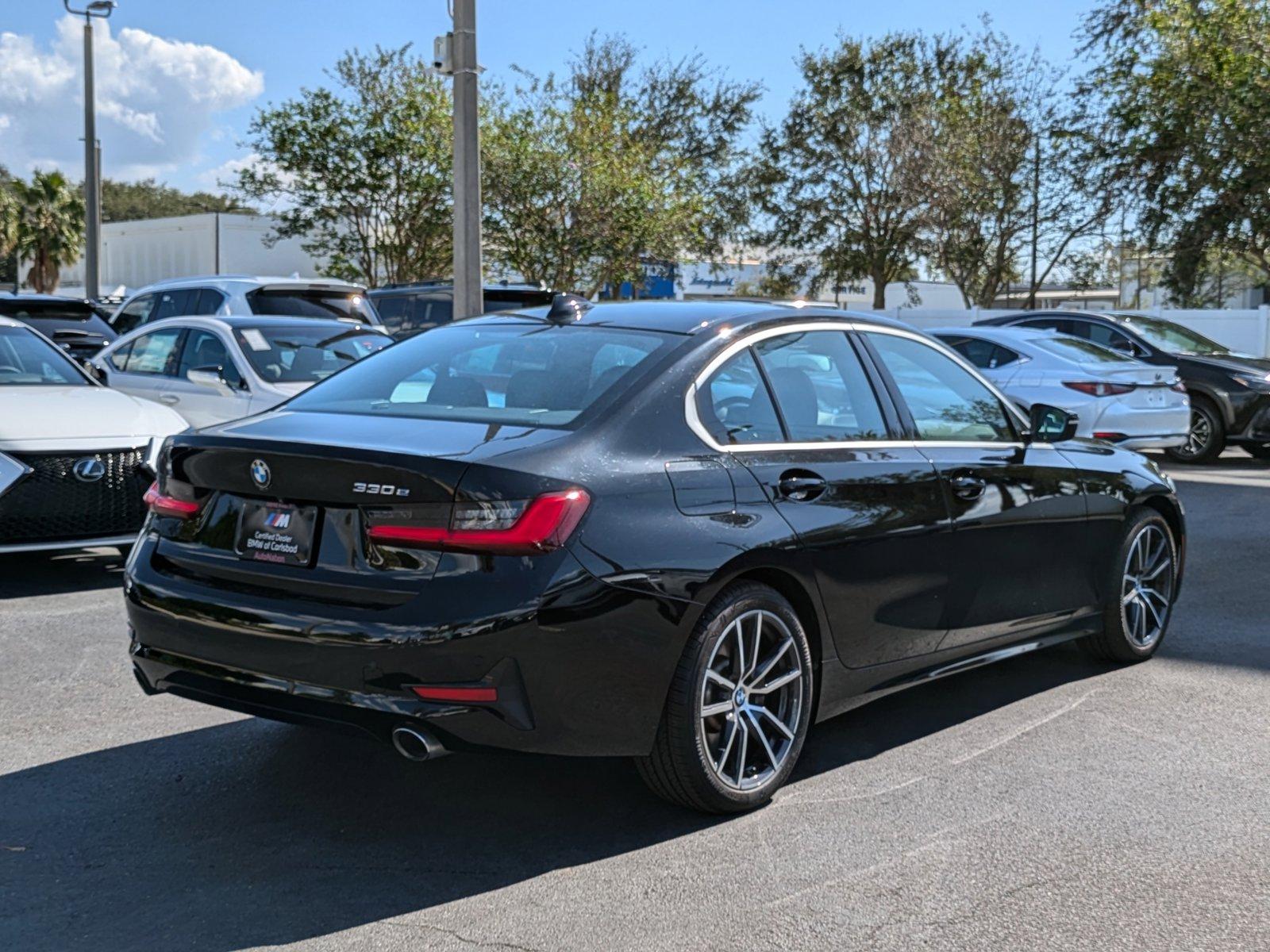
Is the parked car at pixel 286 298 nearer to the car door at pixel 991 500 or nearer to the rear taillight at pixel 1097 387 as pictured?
the rear taillight at pixel 1097 387

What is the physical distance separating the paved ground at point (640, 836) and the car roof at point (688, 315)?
1.53m

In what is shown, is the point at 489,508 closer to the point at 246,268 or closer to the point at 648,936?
the point at 648,936

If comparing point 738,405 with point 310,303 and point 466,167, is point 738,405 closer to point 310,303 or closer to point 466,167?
point 466,167

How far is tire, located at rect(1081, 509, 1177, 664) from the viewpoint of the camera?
20.8 feet

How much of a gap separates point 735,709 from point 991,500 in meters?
1.59

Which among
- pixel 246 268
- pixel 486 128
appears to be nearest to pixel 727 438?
pixel 486 128

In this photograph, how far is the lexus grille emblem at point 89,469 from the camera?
26.0 ft

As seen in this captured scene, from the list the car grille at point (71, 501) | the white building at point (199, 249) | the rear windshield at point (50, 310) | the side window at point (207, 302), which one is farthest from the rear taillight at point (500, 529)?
the white building at point (199, 249)

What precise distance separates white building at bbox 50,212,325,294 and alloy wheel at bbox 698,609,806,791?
34.6m

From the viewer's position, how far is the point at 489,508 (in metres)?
3.94

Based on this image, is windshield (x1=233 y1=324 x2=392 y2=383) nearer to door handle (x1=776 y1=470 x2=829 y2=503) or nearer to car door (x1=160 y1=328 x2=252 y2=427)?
car door (x1=160 y1=328 x2=252 y2=427)

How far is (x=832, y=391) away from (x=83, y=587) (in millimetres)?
5072

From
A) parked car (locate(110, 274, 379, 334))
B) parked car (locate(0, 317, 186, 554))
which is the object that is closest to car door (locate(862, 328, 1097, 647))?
parked car (locate(0, 317, 186, 554))

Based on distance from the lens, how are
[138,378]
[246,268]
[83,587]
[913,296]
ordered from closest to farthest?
[83,587] → [138,378] → [913,296] → [246,268]
